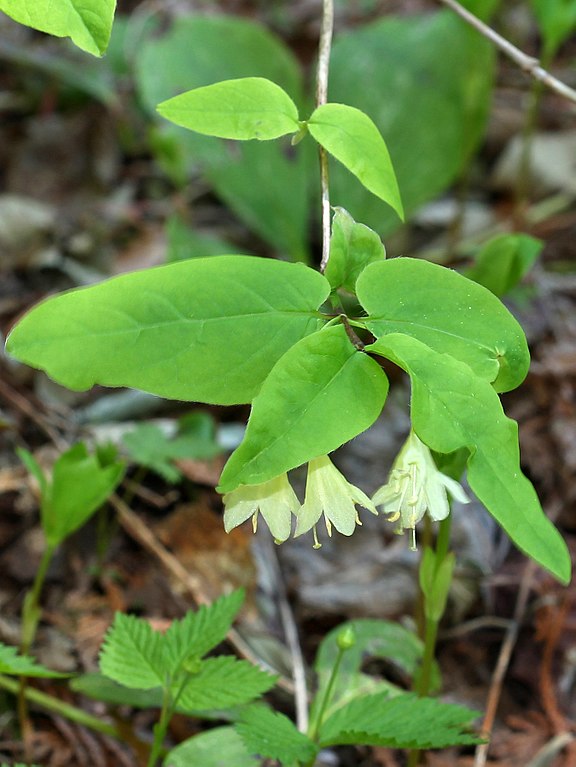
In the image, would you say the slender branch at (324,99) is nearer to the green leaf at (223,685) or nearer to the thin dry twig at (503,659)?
the green leaf at (223,685)

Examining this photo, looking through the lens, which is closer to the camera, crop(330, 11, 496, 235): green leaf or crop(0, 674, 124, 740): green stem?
crop(0, 674, 124, 740): green stem

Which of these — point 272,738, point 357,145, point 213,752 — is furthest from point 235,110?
point 213,752

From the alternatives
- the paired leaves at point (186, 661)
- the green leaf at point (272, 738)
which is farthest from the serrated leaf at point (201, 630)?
the green leaf at point (272, 738)

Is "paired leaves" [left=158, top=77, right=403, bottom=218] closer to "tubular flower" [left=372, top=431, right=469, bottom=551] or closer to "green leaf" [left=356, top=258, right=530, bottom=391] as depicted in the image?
"green leaf" [left=356, top=258, right=530, bottom=391]

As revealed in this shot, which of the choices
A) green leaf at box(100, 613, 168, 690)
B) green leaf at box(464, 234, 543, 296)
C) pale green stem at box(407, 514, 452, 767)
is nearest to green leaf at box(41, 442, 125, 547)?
green leaf at box(100, 613, 168, 690)

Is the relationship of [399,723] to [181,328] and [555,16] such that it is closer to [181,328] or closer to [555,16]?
[181,328]

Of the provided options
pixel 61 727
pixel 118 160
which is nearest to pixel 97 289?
pixel 61 727
